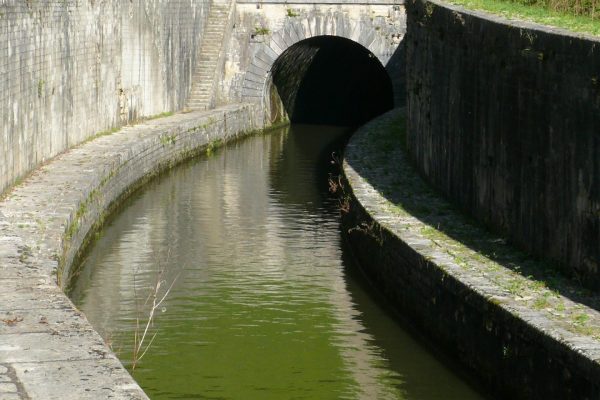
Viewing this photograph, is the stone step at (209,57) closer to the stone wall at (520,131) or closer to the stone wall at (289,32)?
the stone wall at (289,32)

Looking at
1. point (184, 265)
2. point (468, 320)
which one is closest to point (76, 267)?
point (184, 265)

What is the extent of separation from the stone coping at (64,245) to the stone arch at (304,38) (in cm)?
278

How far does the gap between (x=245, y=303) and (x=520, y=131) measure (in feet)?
8.93

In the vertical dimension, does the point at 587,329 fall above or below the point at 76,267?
above

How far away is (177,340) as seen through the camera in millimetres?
9844

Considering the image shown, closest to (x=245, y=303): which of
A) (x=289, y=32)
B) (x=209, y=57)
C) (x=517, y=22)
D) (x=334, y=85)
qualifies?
(x=517, y=22)

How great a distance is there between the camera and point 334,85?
92.9ft

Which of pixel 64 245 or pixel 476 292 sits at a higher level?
pixel 476 292

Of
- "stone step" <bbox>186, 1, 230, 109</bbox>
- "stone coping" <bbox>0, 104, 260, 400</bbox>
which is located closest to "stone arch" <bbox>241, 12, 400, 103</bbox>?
"stone step" <bbox>186, 1, 230, 109</bbox>

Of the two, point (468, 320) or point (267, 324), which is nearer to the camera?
point (468, 320)

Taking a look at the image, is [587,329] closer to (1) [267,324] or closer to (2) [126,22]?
(1) [267,324]

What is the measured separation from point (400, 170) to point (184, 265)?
316cm

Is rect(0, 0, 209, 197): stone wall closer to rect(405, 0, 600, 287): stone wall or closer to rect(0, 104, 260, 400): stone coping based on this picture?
rect(0, 104, 260, 400): stone coping

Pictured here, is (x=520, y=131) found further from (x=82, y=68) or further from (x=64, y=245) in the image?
(x=82, y=68)
